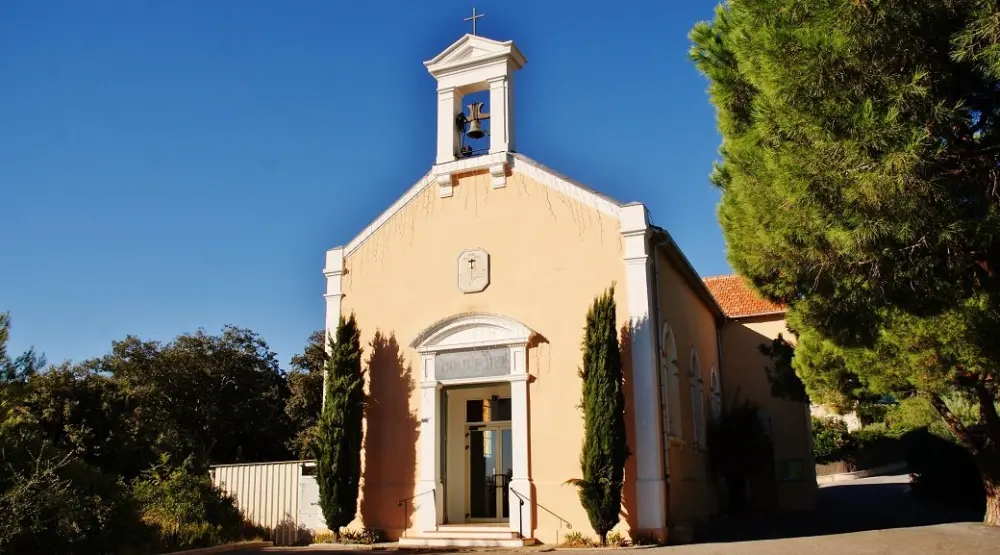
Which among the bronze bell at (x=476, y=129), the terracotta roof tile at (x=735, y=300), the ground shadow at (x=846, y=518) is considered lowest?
the ground shadow at (x=846, y=518)

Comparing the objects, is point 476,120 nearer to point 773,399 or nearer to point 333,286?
point 333,286

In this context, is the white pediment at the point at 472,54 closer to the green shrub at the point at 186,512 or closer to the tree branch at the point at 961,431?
the green shrub at the point at 186,512

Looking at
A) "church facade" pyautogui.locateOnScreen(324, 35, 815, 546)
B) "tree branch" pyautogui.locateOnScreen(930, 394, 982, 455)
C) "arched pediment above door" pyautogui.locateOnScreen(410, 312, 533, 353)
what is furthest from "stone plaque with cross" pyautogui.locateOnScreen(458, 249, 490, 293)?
"tree branch" pyautogui.locateOnScreen(930, 394, 982, 455)

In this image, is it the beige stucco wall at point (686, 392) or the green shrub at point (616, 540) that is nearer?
the green shrub at point (616, 540)

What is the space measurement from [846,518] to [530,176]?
11.7 metres

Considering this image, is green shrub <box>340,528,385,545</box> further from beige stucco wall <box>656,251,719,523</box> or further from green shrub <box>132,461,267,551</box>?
beige stucco wall <box>656,251,719,523</box>

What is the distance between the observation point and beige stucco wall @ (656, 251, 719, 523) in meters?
16.8

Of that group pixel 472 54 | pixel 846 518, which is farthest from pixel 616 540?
pixel 472 54

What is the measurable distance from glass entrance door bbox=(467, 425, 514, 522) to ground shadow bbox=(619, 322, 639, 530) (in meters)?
2.98

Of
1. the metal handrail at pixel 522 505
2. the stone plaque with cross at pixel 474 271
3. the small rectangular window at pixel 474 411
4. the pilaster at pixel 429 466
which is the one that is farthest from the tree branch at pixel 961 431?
the pilaster at pixel 429 466

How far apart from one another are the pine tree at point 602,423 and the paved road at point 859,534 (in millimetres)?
889

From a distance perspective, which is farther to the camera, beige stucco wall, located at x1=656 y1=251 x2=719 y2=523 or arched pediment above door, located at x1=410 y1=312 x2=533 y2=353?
beige stucco wall, located at x1=656 y1=251 x2=719 y2=523

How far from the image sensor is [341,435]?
53.8 ft

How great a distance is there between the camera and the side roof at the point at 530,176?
16359mm
